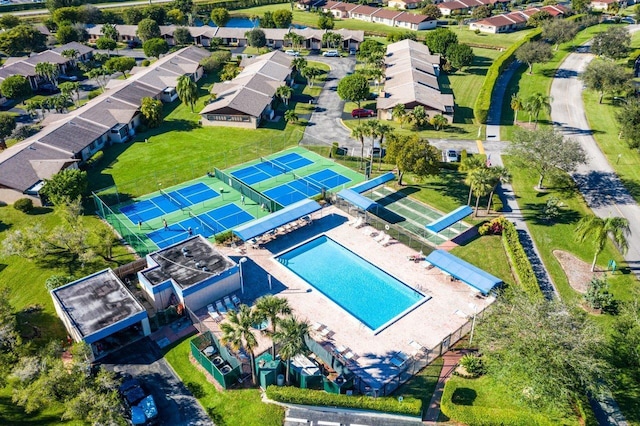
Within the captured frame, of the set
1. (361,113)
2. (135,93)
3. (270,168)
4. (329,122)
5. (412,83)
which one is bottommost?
(270,168)

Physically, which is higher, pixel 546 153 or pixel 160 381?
pixel 546 153

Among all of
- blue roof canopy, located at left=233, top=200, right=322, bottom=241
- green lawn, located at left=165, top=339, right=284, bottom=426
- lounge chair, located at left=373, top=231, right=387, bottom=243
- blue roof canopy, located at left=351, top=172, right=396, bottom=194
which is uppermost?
blue roof canopy, located at left=351, top=172, right=396, bottom=194

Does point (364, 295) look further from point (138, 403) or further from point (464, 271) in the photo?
point (138, 403)

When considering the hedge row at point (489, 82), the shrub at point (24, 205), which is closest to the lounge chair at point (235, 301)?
the shrub at point (24, 205)

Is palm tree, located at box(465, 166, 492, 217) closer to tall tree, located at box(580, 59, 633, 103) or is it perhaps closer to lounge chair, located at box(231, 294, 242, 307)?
lounge chair, located at box(231, 294, 242, 307)

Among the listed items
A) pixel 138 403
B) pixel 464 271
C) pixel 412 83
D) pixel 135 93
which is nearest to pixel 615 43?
pixel 412 83

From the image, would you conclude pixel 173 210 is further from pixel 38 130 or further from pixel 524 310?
pixel 524 310

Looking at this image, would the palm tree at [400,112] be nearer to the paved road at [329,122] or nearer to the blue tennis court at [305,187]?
the paved road at [329,122]

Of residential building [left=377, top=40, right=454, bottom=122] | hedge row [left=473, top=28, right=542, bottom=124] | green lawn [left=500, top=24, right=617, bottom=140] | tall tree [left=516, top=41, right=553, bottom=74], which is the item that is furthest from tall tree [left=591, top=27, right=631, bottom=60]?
residential building [left=377, top=40, right=454, bottom=122]
